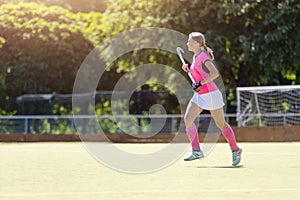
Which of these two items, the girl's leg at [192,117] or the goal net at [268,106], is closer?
the girl's leg at [192,117]

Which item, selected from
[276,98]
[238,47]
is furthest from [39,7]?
[276,98]

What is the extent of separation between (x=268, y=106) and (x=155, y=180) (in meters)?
14.3

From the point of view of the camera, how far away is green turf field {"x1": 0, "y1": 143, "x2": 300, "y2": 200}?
713 centimetres

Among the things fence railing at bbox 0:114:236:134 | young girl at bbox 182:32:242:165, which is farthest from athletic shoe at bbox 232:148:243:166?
fence railing at bbox 0:114:236:134

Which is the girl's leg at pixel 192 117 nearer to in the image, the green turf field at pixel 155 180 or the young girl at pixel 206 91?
the young girl at pixel 206 91

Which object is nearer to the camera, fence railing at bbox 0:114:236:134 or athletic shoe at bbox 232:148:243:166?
athletic shoe at bbox 232:148:243:166

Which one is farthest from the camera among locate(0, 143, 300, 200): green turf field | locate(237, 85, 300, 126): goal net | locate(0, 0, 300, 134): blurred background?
locate(0, 0, 300, 134): blurred background

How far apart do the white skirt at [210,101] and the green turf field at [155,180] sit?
78 cm

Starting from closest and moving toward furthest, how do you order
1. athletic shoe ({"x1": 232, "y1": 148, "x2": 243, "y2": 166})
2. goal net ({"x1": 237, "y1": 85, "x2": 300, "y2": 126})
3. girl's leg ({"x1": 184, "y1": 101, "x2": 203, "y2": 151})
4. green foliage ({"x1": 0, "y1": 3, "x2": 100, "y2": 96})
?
1. athletic shoe ({"x1": 232, "y1": 148, "x2": 243, "y2": 166})
2. girl's leg ({"x1": 184, "y1": 101, "x2": 203, "y2": 151})
3. goal net ({"x1": 237, "y1": 85, "x2": 300, "y2": 126})
4. green foliage ({"x1": 0, "y1": 3, "x2": 100, "y2": 96})

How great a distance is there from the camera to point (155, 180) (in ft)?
28.3

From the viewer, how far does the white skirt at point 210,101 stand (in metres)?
10.6

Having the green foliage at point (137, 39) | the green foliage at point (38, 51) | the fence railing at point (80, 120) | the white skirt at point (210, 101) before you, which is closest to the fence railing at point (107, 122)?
the fence railing at point (80, 120)

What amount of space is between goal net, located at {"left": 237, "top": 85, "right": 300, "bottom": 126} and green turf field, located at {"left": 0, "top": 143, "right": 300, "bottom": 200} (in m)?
9.21

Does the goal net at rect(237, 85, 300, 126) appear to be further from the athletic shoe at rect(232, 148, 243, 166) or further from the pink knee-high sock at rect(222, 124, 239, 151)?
the athletic shoe at rect(232, 148, 243, 166)
